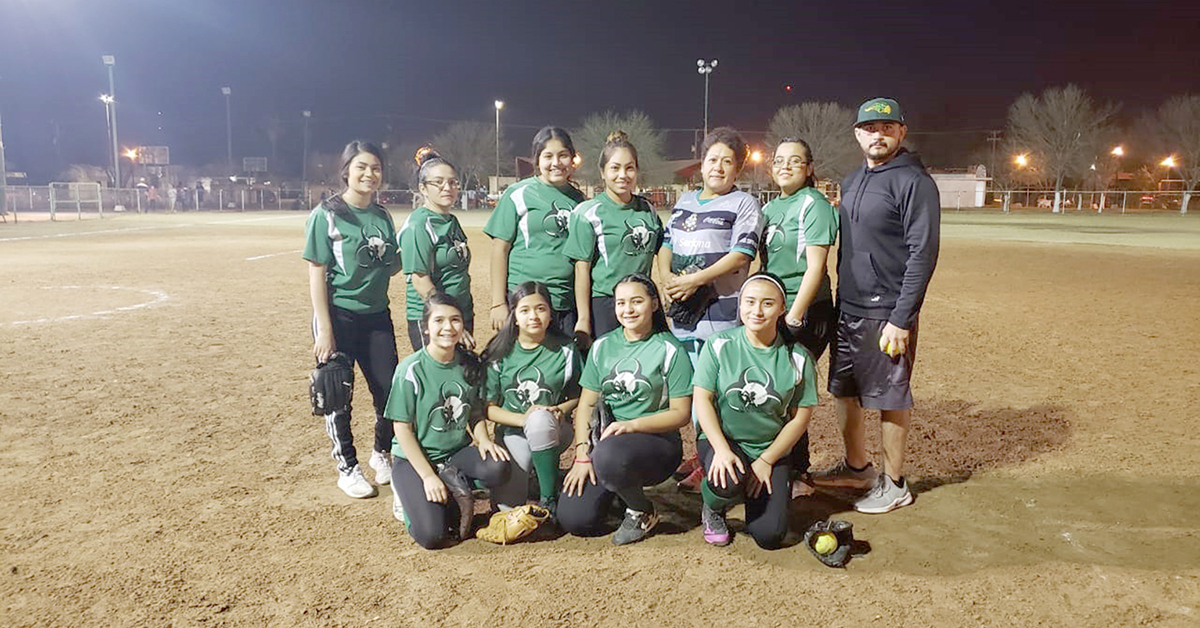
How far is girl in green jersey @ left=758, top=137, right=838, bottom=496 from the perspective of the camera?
4.05 meters

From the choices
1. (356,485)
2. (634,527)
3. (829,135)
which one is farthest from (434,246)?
(829,135)

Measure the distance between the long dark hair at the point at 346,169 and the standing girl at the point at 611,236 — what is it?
112 centimetres

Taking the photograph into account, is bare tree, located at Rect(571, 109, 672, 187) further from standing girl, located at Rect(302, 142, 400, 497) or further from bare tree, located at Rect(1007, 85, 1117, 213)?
standing girl, located at Rect(302, 142, 400, 497)

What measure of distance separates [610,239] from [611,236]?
2 cm

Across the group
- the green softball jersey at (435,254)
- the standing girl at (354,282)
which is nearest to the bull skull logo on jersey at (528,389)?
the green softball jersey at (435,254)

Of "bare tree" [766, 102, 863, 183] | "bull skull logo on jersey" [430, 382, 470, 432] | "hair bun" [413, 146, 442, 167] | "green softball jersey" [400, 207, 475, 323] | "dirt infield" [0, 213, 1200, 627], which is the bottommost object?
"dirt infield" [0, 213, 1200, 627]

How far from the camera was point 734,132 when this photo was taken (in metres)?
4.10

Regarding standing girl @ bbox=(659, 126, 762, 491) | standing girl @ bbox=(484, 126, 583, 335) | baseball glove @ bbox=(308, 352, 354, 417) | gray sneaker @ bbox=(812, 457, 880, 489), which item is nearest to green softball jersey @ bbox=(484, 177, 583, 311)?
standing girl @ bbox=(484, 126, 583, 335)

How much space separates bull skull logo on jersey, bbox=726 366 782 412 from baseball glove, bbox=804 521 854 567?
58 cm

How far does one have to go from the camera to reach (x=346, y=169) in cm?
434

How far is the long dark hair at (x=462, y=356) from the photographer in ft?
12.8

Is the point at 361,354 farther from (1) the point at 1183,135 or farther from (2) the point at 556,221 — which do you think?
(1) the point at 1183,135

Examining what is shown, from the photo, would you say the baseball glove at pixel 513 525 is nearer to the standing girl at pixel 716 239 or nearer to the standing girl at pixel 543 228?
the standing girl at pixel 543 228

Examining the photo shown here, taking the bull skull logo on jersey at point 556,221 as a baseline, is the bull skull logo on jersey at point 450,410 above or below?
below
